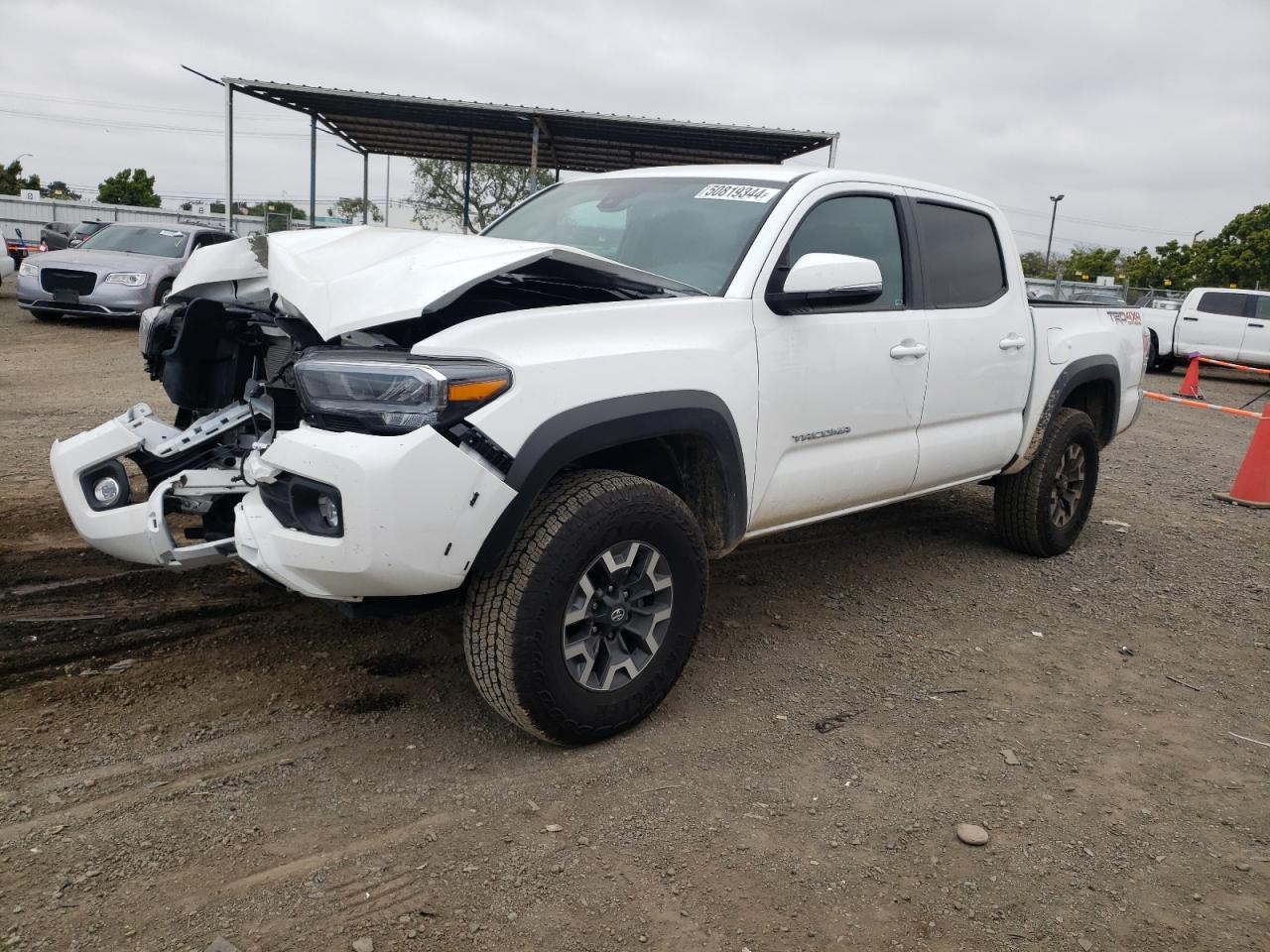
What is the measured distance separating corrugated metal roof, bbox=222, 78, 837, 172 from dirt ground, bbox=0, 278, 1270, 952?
37.2 feet

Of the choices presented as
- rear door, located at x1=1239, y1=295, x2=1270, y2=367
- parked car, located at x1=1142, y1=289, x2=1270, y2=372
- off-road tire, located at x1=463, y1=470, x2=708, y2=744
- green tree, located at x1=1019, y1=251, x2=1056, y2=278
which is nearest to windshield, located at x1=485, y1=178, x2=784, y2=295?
off-road tire, located at x1=463, y1=470, x2=708, y2=744

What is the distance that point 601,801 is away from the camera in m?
2.89

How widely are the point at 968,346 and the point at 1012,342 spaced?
421 millimetres

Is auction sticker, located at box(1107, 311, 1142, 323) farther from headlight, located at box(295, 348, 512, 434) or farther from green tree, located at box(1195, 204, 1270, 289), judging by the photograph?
green tree, located at box(1195, 204, 1270, 289)

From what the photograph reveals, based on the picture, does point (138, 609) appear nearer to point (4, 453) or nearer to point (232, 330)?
point (232, 330)

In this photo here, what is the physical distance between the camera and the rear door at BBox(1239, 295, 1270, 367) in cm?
1852

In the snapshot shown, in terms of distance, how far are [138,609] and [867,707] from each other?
284cm

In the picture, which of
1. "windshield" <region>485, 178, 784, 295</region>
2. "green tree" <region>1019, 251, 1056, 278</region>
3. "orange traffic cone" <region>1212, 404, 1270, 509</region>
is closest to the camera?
"windshield" <region>485, 178, 784, 295</region>

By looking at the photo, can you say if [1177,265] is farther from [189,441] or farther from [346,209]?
[189,441]

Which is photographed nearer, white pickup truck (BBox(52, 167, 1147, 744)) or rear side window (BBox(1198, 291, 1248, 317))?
white pickup truck (BBox(52, 167, 1147, 744))

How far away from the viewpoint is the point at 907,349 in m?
4.10

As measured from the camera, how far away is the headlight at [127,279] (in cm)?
1320

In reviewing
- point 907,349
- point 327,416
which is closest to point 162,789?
point 327,416

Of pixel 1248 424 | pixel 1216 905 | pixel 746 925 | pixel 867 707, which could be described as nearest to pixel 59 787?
pixel 746 925
